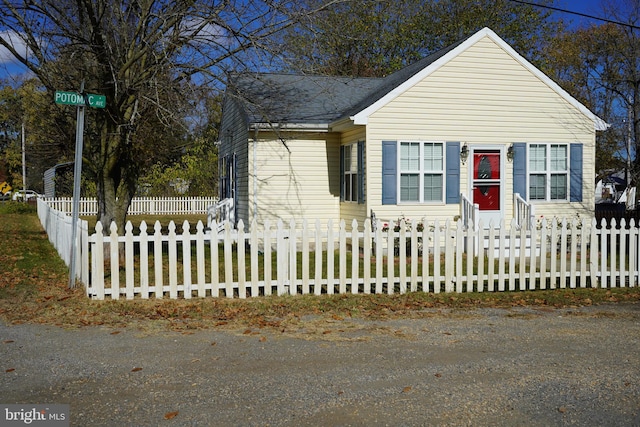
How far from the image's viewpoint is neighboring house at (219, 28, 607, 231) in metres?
14.8

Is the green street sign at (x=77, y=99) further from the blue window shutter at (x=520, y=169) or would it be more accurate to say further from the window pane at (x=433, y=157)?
the blue window shutter at (x=520, y=169)

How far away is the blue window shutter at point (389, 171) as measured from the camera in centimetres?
1465

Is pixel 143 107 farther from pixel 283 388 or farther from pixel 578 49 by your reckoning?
pixel 578 49

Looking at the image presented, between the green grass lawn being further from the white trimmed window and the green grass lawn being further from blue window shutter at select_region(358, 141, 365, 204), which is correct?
the white trimmed window

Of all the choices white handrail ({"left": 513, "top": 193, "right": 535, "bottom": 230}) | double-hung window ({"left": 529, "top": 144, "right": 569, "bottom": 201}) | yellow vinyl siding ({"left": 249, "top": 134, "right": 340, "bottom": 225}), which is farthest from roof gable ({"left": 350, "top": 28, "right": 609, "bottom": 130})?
white handrail ({"left": 513, "top": 193, "right": 535, "bottom": 230})

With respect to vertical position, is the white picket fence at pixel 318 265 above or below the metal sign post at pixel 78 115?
below

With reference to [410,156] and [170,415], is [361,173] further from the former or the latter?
[170,415]

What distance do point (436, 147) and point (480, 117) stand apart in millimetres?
1379

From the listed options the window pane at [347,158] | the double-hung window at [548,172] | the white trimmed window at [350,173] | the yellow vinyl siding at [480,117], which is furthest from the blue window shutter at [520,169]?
the window pane at [347,158]

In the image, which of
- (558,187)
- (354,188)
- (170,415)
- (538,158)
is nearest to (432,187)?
(354,188)

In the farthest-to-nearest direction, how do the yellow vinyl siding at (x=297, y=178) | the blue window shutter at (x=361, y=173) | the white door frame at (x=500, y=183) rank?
the yellow vinyl siding at (x=297, y=178) → the white door frame at (x=500, y=183) → the blue window shutter at (x=361, y=173)

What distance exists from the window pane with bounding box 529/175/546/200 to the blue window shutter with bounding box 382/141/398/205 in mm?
3667

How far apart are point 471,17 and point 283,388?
32603mm

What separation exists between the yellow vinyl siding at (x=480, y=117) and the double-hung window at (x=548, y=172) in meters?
0.22
